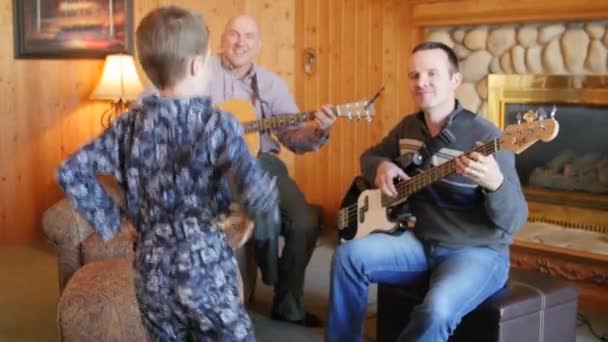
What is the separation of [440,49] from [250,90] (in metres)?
1.07

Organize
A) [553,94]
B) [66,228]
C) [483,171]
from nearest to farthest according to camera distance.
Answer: [483,171] → [66,228] → [553,94]

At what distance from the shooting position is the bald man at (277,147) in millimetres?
3092

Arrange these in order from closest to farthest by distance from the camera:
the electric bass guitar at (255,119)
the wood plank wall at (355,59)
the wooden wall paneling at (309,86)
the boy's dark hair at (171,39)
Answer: the boy's dark hair at (171,39) → the electric bass guitar at (255,119) → the wood plank wall at (355,59) → the wooden wall paneling at (309,86)

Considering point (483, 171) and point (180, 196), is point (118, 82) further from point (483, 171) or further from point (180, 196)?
point (180, 196)

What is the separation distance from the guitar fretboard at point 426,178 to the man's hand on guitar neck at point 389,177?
2 centimetres

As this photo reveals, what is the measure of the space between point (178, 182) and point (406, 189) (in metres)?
1.11

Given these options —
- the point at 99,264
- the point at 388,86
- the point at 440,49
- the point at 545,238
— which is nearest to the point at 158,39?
the point at 440,49

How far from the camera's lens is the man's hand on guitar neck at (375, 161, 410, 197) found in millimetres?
2463

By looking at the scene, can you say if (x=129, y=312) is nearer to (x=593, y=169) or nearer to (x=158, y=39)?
(x=158, y=39)

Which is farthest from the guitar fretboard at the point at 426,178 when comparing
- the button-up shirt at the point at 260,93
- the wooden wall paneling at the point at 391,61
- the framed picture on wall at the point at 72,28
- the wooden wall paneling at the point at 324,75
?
the framed picture on wall at the point at 72,28

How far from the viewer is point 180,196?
1488mm

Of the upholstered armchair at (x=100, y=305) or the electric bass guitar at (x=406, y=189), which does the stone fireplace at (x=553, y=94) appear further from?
the upholstered armchair at (x=100, y=305)

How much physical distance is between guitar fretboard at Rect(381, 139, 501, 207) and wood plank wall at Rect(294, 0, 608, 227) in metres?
1.58

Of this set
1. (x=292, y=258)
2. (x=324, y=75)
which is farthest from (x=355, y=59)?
(x=292, y=258)
